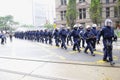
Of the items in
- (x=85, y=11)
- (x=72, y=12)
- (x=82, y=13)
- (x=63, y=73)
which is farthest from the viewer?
(x=82, y=13)

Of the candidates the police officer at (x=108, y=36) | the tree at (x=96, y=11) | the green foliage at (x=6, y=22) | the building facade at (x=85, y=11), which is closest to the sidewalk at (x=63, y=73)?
the police officer at (x=108, y=36)

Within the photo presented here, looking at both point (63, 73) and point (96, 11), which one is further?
point (96, 11)

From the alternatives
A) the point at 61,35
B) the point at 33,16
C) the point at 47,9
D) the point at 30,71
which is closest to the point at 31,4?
the point at 33,16

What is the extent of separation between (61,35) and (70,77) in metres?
9.82

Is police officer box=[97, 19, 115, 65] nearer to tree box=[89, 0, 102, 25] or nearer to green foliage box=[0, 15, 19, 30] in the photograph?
tree box=[89, 0, 102, 25]

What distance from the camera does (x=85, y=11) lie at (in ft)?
161

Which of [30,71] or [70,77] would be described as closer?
[70,77]

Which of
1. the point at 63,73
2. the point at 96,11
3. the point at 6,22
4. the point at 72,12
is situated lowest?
the point at 63,73

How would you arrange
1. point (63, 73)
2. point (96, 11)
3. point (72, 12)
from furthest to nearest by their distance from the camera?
point (72, 12)
point (96, 11)
point (63, 73)

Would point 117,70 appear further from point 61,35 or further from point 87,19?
point 87,19

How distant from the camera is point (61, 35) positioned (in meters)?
17.6

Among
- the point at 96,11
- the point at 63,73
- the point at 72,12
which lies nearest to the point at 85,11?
the point at 72,12

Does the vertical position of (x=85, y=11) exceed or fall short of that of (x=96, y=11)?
it exceeds it

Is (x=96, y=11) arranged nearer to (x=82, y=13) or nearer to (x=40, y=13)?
(x=82, y=13)
